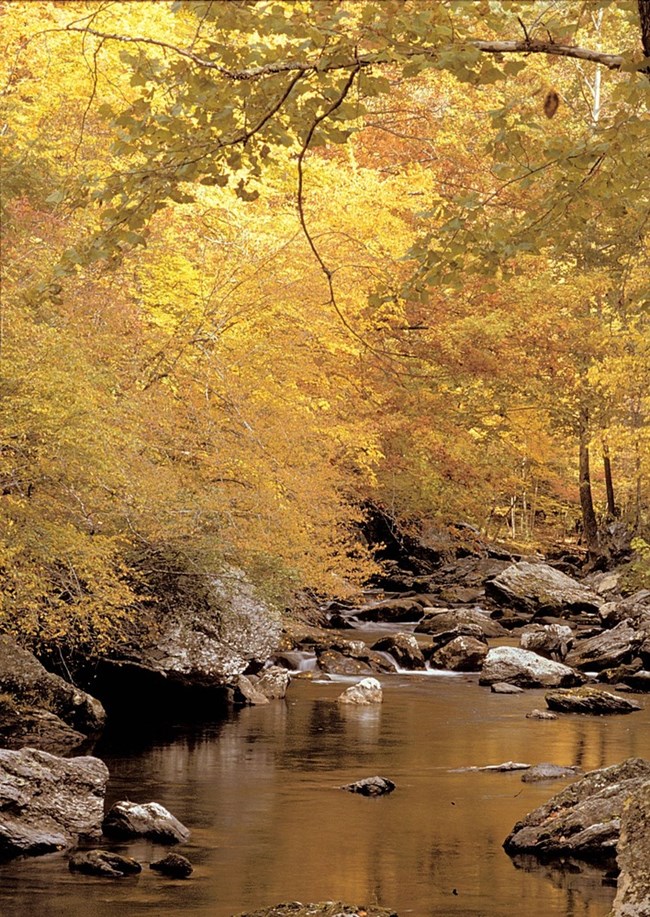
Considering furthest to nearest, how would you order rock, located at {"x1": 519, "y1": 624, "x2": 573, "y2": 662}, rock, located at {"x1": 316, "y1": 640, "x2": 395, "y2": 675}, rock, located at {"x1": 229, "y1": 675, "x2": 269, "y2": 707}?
rock, located at {"x1": 519, "y1": 624, "x2": 573, "y2": 662}
rock, located at {"x1": 316, "y1": 640, "x2": 395, "y2": 675}
rock, located at {"x1": 229, "y1": 675, "x2": 269, "y2": 707}

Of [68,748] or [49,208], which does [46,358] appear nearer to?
[68,748]

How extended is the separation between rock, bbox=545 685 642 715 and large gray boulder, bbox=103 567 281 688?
13.3ft

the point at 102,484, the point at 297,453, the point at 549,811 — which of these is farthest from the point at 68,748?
the point at 297,453

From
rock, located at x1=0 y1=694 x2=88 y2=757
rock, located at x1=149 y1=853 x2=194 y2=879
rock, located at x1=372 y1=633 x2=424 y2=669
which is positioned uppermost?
rock, located at x1=372 y1=633 x2=424 y2=669

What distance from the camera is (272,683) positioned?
17016 millimetres

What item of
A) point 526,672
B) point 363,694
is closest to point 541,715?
point 363,694

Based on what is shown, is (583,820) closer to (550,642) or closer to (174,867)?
(174,867)

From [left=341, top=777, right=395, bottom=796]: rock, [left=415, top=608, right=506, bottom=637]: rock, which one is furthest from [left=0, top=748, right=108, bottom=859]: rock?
[left=415, top=608, right=506, bottom=637]: rock

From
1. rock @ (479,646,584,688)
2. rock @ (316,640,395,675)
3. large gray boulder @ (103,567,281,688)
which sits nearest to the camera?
large gray boulder @ (103,567,281,688)

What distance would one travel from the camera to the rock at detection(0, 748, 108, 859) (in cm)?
905

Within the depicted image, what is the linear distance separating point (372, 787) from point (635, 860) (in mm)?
4866

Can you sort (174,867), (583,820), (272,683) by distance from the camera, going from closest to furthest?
1. (174,867)
2. (583,820)
3. (272,683)

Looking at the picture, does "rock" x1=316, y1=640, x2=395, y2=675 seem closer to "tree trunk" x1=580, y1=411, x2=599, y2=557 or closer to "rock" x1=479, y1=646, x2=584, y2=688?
"rock" x1=479, y1=646, x2=584, y2=688

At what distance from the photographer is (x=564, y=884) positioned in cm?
856
